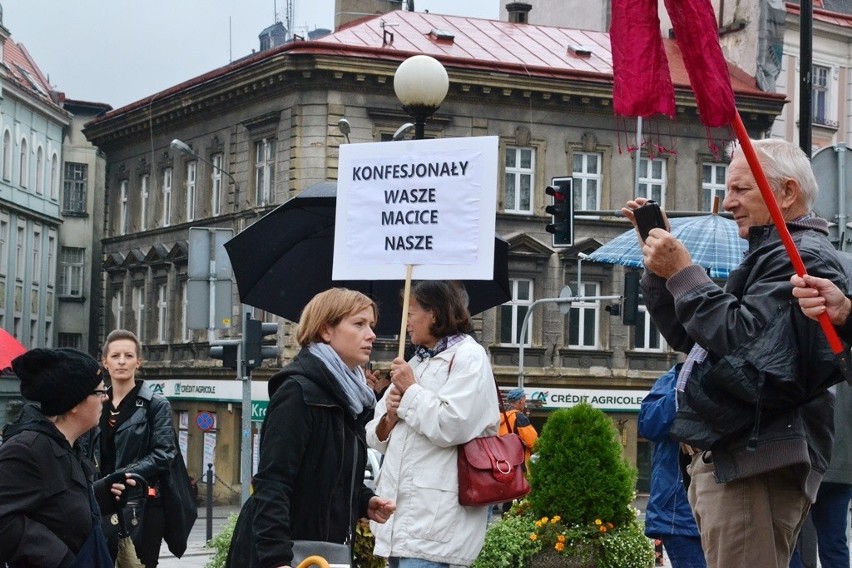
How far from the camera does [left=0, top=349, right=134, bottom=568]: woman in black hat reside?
5684 mm

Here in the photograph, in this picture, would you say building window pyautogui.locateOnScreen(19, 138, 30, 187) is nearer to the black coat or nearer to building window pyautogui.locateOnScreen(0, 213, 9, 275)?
building window pyautogui.locateOnScreen(0, 213, 9, 275)

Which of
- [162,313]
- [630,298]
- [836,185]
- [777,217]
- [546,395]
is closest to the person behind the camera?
[777,217]

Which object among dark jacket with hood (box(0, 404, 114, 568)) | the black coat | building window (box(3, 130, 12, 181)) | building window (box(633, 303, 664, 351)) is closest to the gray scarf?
dark jacket with hood (box(0, 404, 114, 568))

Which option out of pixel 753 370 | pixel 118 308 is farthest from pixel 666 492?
pixel 118 308

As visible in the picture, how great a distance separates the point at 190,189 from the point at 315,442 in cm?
4336

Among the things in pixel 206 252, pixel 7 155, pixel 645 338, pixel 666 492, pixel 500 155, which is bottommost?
pixel 666 492

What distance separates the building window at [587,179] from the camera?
44.9 meters

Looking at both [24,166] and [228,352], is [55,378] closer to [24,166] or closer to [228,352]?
[228,352]

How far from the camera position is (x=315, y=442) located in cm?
588

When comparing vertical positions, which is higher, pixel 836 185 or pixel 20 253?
pixel 20 253

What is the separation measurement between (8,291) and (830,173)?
50.9 m

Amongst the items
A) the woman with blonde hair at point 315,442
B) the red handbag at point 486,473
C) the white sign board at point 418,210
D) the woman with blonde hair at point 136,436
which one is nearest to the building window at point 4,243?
the woman with blonde hair at point 136,436

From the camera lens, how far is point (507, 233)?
44.4 meters

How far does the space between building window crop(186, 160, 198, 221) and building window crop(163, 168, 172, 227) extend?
1298 millimetres
